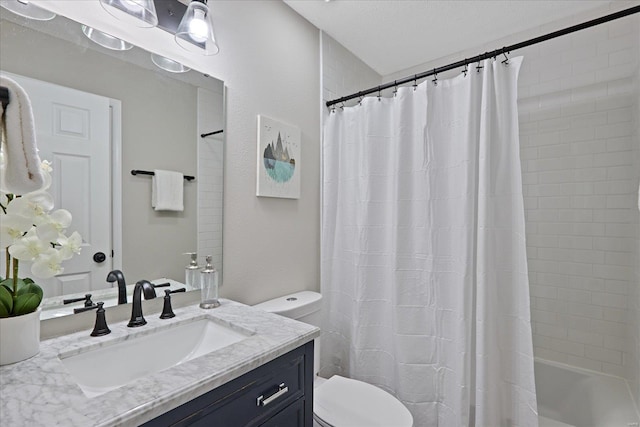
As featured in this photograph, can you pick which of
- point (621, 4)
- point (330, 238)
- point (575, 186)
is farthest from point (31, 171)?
point (621, 4)

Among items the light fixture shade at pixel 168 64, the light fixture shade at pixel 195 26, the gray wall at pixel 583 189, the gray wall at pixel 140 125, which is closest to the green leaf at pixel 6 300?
the gray wall at pixel 140 125

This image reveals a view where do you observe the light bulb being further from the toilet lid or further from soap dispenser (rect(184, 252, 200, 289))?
the toilet lid

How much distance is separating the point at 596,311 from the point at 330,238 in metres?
1.72

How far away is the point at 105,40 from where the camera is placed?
1.12 m

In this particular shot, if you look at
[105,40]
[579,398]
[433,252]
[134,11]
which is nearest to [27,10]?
[105,40]

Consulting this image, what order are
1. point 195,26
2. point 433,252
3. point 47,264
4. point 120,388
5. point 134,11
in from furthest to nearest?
point 433,252 < point 195,26 < point 134,11 < point 47,264 < point 120,388

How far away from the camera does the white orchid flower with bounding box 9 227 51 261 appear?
78 centimetres

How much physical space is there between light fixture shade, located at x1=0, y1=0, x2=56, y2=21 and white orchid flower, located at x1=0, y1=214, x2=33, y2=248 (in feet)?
2.18

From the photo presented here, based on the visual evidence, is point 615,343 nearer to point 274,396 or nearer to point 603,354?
point 603,354

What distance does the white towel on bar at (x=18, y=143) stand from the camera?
56 centimetres

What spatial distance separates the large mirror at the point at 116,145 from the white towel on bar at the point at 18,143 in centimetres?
50

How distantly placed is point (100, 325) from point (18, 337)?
0.22m

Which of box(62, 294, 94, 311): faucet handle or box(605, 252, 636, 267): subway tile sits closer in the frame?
box(62, 294, 94, 311): faucet handle

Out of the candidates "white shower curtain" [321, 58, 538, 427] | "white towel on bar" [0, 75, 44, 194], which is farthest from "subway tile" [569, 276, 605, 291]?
"white towel on bar" [0, 75, 44, 194]
